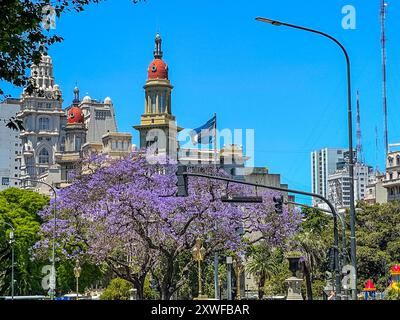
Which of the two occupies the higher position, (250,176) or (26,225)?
(250,176)

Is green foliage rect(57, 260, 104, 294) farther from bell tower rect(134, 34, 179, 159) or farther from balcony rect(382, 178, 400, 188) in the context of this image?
balcony rect(382, 178, 400, 188)

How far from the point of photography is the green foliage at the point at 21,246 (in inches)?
2977

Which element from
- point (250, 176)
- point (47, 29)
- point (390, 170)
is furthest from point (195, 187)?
point (390, 170)

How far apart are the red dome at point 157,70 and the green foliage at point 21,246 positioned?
7576cm

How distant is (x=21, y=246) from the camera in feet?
248

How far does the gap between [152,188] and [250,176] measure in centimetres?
5273

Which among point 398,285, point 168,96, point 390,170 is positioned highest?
point 168,96

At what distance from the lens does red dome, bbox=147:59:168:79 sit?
157 m

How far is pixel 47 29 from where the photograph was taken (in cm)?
1675

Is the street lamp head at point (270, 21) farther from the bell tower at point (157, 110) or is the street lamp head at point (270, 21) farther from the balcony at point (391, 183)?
the bell tower at point (157, 110)

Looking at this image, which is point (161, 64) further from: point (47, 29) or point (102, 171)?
point (47, 29)

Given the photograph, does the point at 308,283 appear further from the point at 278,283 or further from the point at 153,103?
the point at 153,103

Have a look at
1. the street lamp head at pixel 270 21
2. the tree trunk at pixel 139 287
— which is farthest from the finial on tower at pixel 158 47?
the street lamp head at pixel 270 21

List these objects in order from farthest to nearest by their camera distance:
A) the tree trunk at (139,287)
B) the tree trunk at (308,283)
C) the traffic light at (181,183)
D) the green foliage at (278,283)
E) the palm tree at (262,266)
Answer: the palm tree at (262,266) < the green foliage at (278,283) < the tree trunk at (308,283) < the tree trunk at (139,287) < the traffic light at (181,183)
